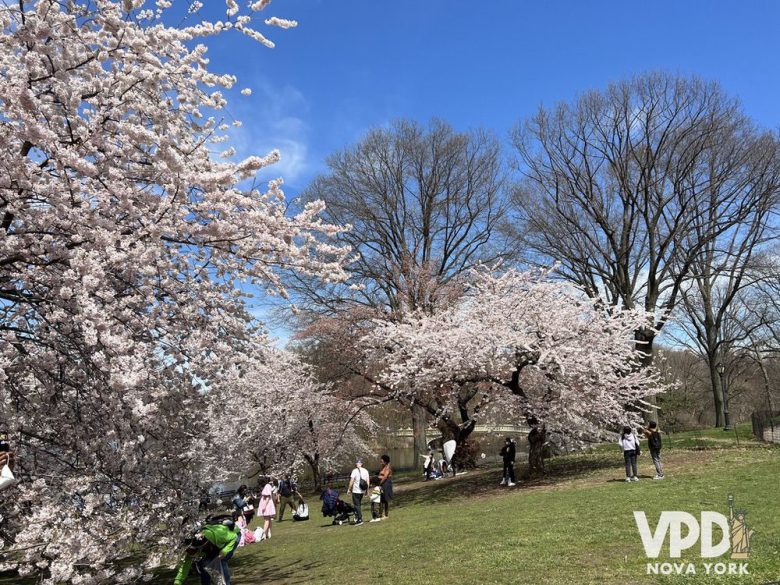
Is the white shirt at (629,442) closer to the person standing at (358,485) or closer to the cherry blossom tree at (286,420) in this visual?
the person standing at (358,485)

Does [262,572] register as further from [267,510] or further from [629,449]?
[629,449]

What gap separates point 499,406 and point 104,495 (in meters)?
12.8

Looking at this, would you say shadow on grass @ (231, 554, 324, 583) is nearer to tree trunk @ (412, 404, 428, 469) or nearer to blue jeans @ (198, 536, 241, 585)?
blue jeans @ (198, 536, 241, 585)

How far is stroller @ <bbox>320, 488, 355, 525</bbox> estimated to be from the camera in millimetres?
14648

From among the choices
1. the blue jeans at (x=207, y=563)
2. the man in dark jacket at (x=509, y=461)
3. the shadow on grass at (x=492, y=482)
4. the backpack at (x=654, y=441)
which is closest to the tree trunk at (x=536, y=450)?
the shadow on grass at (x=492, y=482)

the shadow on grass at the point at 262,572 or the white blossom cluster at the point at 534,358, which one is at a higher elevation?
the white blossom cluster at the point at 534,358

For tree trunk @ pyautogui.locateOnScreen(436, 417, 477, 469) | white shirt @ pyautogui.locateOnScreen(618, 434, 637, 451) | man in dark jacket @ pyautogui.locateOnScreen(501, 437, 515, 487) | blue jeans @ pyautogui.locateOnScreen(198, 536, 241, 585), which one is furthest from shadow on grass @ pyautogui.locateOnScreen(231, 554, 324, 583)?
tree trunk @ pyautogui.locateOnScreen(436, 417, 477, 469)

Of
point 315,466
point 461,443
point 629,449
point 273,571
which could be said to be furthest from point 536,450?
point 315,466

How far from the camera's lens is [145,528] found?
6.68 m

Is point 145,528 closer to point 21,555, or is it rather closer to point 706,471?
point 21,555

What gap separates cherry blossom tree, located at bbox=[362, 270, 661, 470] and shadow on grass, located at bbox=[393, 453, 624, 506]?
3.69 feet

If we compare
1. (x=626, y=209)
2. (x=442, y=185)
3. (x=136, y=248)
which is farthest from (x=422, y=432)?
(x=136, y=248)

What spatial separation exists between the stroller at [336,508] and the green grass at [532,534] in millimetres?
331

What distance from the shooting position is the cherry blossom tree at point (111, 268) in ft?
17.9
